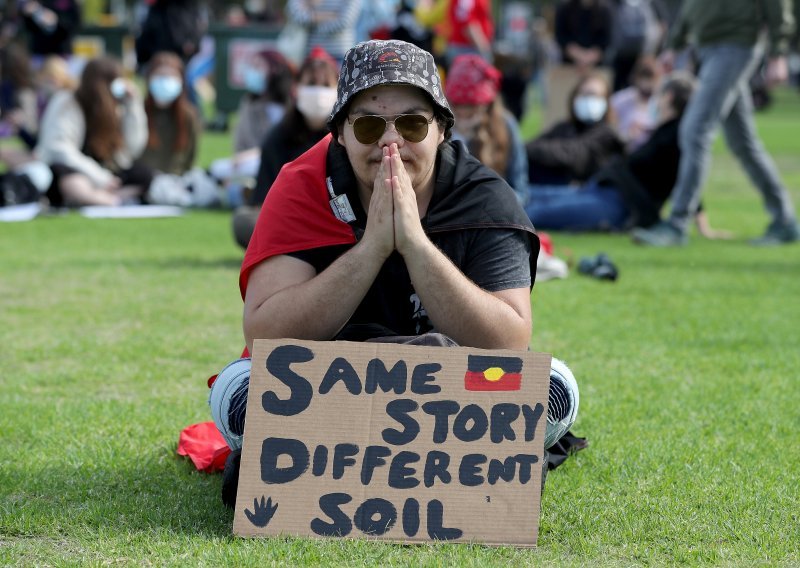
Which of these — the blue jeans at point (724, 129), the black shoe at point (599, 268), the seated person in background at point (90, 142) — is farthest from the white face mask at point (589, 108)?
the seated person in background at point (90, 142)

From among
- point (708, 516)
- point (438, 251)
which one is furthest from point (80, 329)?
point (708, 516)

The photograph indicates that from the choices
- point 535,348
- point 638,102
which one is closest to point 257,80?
point 638,102

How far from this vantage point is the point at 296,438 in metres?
3.14

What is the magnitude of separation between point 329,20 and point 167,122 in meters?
1.87

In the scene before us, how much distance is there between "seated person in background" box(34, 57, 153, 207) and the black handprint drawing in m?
7.92

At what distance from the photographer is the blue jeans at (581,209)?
9820 millimetres

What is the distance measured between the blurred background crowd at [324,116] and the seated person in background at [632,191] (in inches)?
0.4

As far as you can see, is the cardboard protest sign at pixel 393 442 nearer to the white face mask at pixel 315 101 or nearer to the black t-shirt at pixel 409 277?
the black t-shirt at pixel 409 277

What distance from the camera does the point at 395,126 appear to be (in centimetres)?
334

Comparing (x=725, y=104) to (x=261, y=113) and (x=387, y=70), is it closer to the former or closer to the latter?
(x=261, y=113)

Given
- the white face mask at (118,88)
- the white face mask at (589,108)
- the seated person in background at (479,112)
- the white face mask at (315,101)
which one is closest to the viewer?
the white face mask at (315,101)

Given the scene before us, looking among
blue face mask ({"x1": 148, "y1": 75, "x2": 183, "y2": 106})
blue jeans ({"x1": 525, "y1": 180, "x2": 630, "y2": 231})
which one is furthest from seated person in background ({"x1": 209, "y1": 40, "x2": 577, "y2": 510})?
blue face mask ({"x1": 148, "y1": 75, "x2": 183, "y2": 106})

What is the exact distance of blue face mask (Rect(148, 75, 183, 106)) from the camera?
11.6m

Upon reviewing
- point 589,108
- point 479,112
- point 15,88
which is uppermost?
point 479,112
